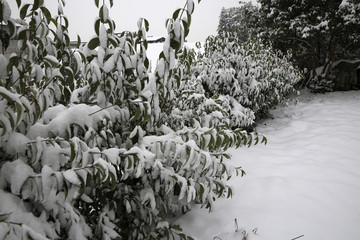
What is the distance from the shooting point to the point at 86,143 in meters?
1.15

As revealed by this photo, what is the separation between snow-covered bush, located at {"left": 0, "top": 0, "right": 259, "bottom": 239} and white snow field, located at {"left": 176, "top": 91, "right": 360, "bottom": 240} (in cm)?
37

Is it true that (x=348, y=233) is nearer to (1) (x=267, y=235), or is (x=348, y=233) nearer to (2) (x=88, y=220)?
(1) (x=267, y=235)

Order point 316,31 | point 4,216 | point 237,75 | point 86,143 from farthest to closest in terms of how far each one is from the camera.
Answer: point 316,31 < point 237,75 < point 86,143 < point 4,216

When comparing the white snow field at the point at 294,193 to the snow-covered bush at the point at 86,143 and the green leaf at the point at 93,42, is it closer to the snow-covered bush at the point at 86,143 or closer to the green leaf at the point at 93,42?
the snow-covered bush at the point at 86,143

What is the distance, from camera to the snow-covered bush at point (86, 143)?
0.83 metres

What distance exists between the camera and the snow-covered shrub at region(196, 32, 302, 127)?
370 centimetres

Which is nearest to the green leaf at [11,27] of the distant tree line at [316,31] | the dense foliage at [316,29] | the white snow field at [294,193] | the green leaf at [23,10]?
the green leaf at [23,10]

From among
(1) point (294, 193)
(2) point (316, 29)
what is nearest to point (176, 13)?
(1) point (294, 193)

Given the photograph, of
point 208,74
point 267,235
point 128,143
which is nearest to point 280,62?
point 208,74

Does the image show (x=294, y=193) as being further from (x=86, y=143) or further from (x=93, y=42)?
(x=93, y=42)

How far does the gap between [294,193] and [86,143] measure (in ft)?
6.67

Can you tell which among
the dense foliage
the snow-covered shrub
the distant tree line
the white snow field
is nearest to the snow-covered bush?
the white snow field

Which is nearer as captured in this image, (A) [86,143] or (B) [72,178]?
(B) [72,178]

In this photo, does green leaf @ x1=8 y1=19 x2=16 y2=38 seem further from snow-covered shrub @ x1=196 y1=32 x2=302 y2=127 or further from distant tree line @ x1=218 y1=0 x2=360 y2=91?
distant tree line @ x1=218 y1=0 x2=360 y2=91
